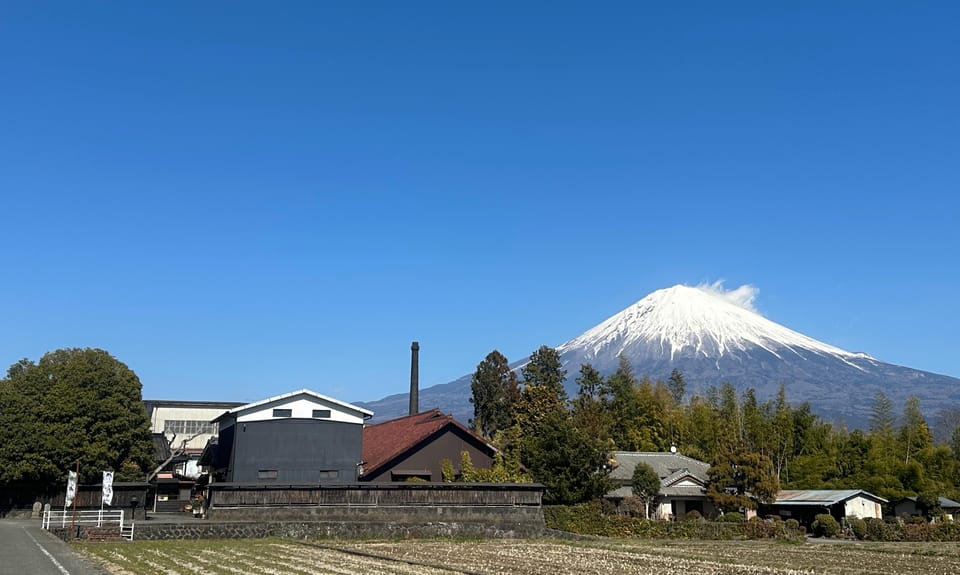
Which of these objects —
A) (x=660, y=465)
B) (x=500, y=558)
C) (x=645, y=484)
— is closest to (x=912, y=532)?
(x=645, y=484)

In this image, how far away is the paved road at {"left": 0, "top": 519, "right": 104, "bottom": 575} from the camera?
23984 millimetres

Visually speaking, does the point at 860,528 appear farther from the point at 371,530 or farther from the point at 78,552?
the point at 78,552

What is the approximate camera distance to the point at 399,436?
6078 cm

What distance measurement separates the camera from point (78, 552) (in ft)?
100

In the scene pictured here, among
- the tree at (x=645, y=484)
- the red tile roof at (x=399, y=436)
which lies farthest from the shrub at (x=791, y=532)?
the red tile roof at (x=399, y=436)

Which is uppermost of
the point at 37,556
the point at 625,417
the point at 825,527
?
the point at 625,417

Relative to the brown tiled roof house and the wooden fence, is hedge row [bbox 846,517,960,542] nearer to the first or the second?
the wooden fence

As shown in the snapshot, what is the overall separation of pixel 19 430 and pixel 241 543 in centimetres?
2906

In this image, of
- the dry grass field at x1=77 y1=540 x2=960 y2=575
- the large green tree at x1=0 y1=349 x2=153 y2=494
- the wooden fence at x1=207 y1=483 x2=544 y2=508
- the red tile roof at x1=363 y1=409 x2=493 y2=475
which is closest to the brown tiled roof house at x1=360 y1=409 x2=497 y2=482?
the red tile roof at x1=363 y1=409 x2=493 y2=475

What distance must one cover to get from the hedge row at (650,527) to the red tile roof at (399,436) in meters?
12.1

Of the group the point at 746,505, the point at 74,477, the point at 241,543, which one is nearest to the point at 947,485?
the point at 746,505

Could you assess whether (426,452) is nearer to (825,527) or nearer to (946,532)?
(825,527)

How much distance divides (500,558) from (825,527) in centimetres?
3346

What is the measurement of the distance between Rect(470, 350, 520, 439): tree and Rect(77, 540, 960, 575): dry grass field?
199 ft
